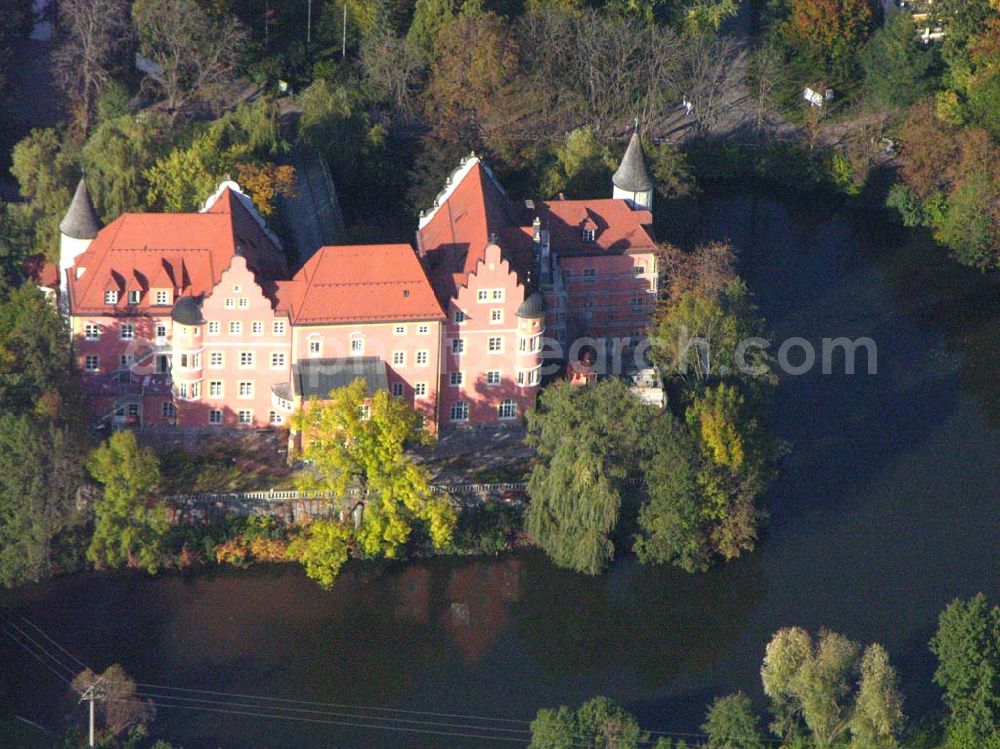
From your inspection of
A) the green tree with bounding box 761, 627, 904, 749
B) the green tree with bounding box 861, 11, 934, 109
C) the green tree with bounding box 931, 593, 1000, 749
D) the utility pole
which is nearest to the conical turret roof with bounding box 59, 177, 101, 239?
the utility pole

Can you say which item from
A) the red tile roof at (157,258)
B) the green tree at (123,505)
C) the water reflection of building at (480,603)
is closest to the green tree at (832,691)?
the water reflection of building at (480,603)

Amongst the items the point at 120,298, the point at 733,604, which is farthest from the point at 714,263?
the point at 120,298

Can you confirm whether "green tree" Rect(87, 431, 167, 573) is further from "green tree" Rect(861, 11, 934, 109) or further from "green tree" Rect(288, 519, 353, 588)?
"green tree" Rect(861, 11, 934, 109)

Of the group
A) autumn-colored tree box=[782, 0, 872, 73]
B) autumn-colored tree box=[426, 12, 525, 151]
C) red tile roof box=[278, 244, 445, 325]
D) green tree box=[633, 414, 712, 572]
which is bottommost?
green tree box=[633, 414, 712, 572]

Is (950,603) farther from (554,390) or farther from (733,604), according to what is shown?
(554,390)

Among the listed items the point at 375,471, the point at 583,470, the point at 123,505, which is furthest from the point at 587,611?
the point at 123,505

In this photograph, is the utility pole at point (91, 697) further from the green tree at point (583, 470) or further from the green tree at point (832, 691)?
the green tree at point (832, 691)
